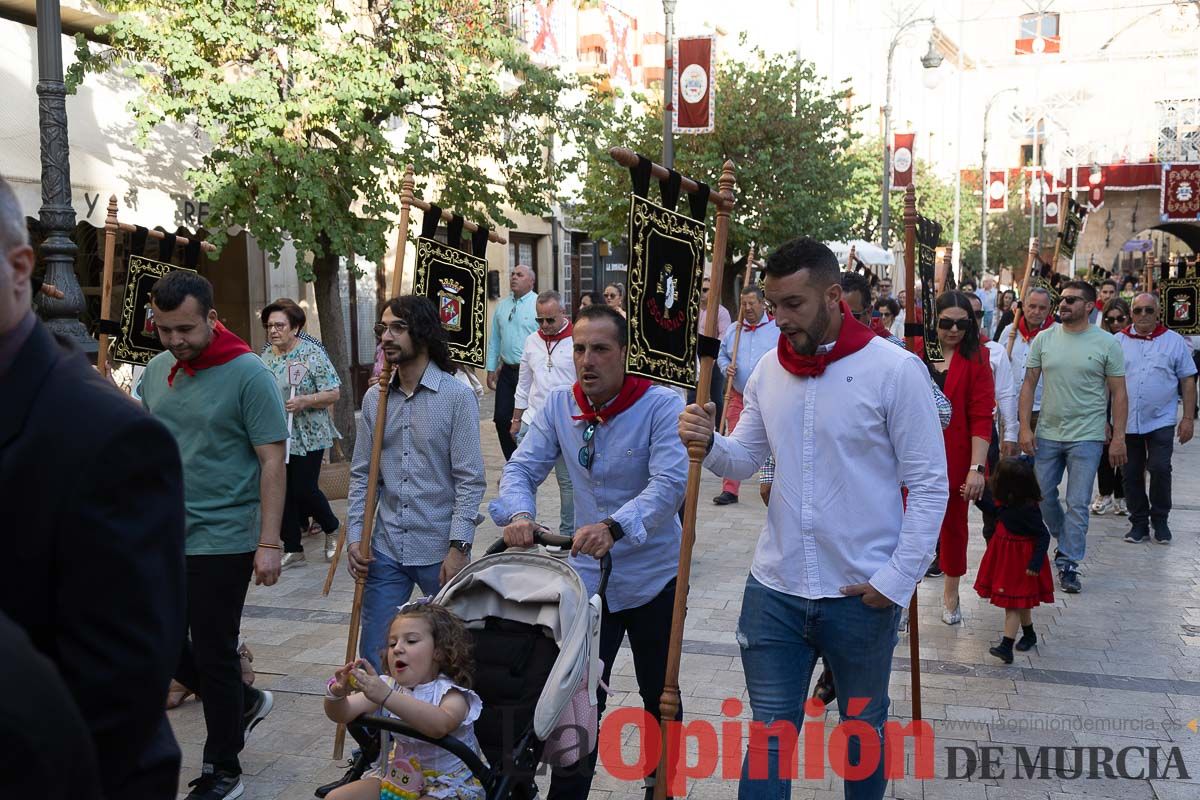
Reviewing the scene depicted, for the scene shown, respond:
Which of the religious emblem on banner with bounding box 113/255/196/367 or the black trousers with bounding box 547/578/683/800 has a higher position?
the religious emblem on banner with bounding box 113/255/196/367

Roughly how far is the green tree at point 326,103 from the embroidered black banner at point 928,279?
6.14 metres

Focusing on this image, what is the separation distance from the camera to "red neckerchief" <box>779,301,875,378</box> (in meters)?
3.85

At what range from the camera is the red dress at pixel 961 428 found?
282 inches

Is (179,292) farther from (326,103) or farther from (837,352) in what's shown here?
(326,103)

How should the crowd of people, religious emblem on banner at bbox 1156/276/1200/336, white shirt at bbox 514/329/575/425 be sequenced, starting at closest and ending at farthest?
the crowd of people
white shirt at bbox 514/329/575/425
religious emblem on banner at bbox 1156/276/1200/336

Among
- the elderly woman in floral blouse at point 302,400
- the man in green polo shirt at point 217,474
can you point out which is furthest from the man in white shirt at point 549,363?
the man in green polo shirt at point 217,474

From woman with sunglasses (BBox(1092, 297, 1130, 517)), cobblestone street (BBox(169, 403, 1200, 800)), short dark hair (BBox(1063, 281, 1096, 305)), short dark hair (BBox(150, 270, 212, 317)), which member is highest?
short dark hair (BBox(1063, 281, 1096, 305))

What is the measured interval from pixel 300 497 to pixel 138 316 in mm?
1964

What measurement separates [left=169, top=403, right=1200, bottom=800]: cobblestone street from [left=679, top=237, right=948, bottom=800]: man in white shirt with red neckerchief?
5.7 inches

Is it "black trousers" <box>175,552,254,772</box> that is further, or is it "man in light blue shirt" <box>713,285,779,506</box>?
"man in light blue shirt" <box>713,285,779,506</box>

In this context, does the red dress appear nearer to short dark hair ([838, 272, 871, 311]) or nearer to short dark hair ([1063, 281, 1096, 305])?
short dark hair ([838, 272, 871, 311])

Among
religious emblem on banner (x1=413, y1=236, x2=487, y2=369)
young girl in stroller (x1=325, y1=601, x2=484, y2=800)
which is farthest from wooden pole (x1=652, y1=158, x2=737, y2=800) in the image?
religious emblem on banner (x1=413, y1=236, x2=487, y2=369)

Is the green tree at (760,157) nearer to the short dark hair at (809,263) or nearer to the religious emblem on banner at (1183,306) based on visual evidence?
the religious emblem on banner at (1183,306)

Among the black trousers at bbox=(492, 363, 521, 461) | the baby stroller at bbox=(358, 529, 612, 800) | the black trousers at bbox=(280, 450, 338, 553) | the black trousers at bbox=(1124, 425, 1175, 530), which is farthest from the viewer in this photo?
the black trousers at bbox=(492, 363, 521, 461)
